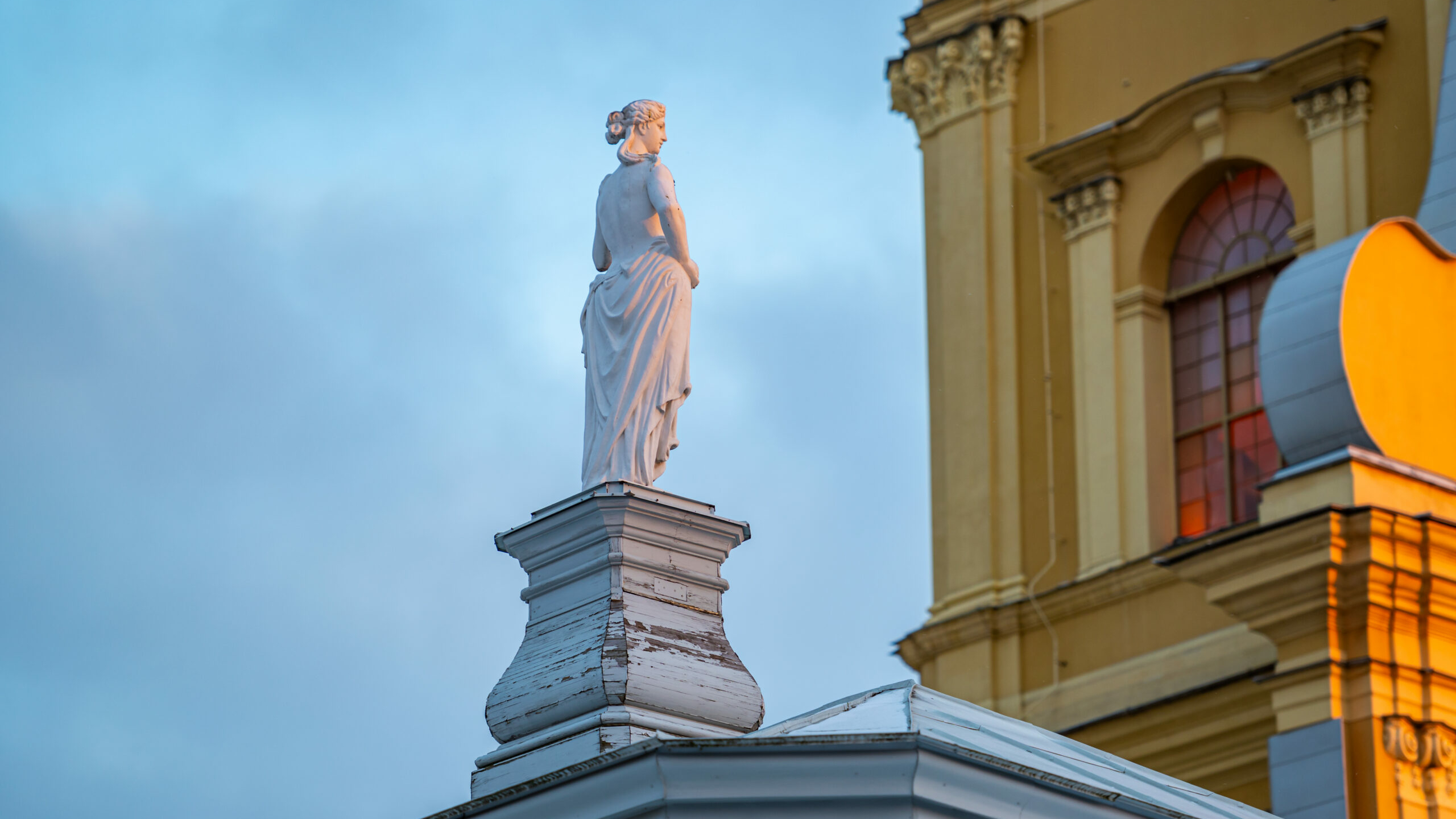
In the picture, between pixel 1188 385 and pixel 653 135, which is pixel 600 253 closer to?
pixel 653 135

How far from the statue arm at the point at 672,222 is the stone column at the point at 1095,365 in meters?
11.7

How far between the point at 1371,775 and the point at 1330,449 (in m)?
2.04

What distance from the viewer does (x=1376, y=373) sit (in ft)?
56.2

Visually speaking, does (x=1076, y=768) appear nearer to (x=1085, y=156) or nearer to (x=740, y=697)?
(x=740, y=697)

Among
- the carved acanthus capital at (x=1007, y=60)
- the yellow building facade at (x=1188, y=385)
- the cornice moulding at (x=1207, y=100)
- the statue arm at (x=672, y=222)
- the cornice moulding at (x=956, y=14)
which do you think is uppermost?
the cornice moulding at (x=956, y=14)

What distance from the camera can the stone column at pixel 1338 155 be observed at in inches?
824

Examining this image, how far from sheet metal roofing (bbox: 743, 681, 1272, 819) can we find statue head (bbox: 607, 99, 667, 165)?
2405mm

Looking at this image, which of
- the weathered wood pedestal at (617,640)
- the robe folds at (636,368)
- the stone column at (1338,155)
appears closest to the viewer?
the weathered wood pedestal at (617,640)

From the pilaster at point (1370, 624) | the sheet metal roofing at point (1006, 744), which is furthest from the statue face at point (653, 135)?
the pilaster at point (1370, 624)

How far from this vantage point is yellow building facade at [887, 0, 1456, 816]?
1694cm

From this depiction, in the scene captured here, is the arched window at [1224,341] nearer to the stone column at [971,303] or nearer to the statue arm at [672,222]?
the stone column at [971,303]

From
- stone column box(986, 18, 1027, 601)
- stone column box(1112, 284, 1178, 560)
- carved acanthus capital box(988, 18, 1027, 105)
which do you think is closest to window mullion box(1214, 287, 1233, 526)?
stone column box(1112, 284, 1178, 560)

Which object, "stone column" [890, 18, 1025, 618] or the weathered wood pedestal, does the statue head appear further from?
"stone column" [890, 18, 1025, 618]

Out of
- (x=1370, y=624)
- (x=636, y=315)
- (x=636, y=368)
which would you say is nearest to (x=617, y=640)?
(x=636, y=368)
